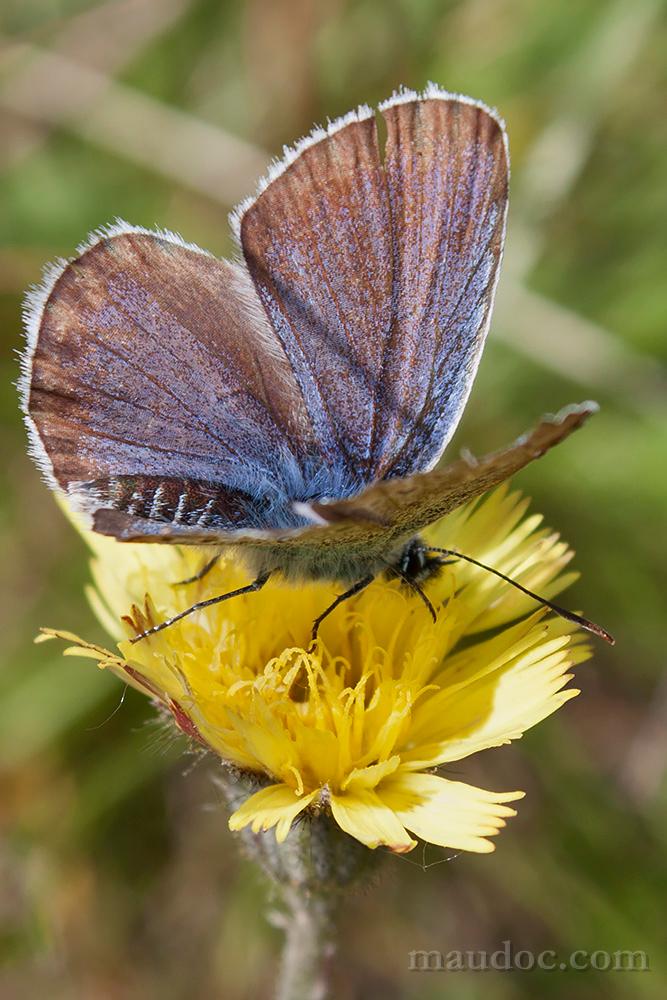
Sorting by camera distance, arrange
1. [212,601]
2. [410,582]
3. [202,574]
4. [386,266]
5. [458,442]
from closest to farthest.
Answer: [212,601] → [410,582] → [386,266] → [202,574] → [458,442]

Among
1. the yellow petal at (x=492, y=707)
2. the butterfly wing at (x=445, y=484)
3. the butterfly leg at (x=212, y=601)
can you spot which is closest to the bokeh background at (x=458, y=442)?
the butterfly leg at (x=212, y=601)

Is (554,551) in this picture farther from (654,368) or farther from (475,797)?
(654,368)

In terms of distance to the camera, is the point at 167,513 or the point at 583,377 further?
the point at 583,377

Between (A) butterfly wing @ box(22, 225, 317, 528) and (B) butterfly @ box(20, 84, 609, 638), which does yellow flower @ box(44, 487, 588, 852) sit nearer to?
(B) butterfly @ box(20, 84, 609, 638)

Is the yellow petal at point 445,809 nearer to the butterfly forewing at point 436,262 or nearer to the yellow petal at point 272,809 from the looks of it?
the yellow petal at point 272,809

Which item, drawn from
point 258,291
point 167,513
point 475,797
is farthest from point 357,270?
point 475,797

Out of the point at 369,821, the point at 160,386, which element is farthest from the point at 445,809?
the point at 160,386

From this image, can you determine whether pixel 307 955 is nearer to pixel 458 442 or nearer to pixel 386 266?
pixel 386 266
